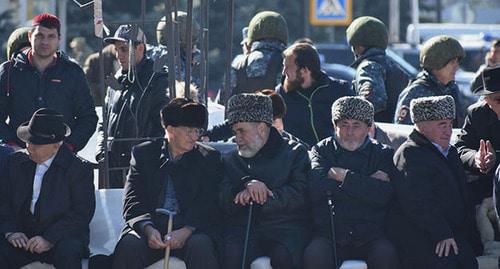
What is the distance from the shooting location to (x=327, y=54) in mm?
25156

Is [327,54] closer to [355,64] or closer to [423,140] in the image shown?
[355,64]

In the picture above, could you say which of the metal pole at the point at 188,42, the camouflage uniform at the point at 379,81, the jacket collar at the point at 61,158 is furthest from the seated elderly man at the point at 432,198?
the jacket collar at the point at 61,158

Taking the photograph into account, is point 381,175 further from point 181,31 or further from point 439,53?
point 181,31

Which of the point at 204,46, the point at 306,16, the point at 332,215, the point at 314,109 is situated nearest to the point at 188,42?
the point at 204,46

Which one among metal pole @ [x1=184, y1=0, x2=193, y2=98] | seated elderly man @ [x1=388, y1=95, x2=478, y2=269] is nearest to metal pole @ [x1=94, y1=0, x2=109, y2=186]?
metal pole @ [x1=184, y1=0, x2=193, y2=98]

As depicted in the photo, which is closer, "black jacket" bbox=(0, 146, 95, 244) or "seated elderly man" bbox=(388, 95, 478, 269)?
"seated elderly man" bbox=(388, 95, 478, 269)

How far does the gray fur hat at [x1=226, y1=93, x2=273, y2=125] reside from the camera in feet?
28.3

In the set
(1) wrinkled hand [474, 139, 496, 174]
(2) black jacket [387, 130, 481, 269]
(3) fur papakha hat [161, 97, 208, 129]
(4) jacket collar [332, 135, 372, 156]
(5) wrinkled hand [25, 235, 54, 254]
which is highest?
(3) fur papakha hat [161, 97, 208, 129]

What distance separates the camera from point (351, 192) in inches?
331

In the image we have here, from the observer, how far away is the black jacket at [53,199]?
28.3 feet

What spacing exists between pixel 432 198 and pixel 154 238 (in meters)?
1.72

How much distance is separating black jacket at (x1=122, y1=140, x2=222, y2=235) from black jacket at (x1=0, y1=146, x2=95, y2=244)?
0.27 m

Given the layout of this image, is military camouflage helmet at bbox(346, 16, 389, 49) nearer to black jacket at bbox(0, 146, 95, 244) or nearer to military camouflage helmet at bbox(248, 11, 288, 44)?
military camouflage helmet at bbox(248, 11, 288, 44)

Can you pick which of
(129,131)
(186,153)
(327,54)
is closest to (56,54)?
(129,131)
